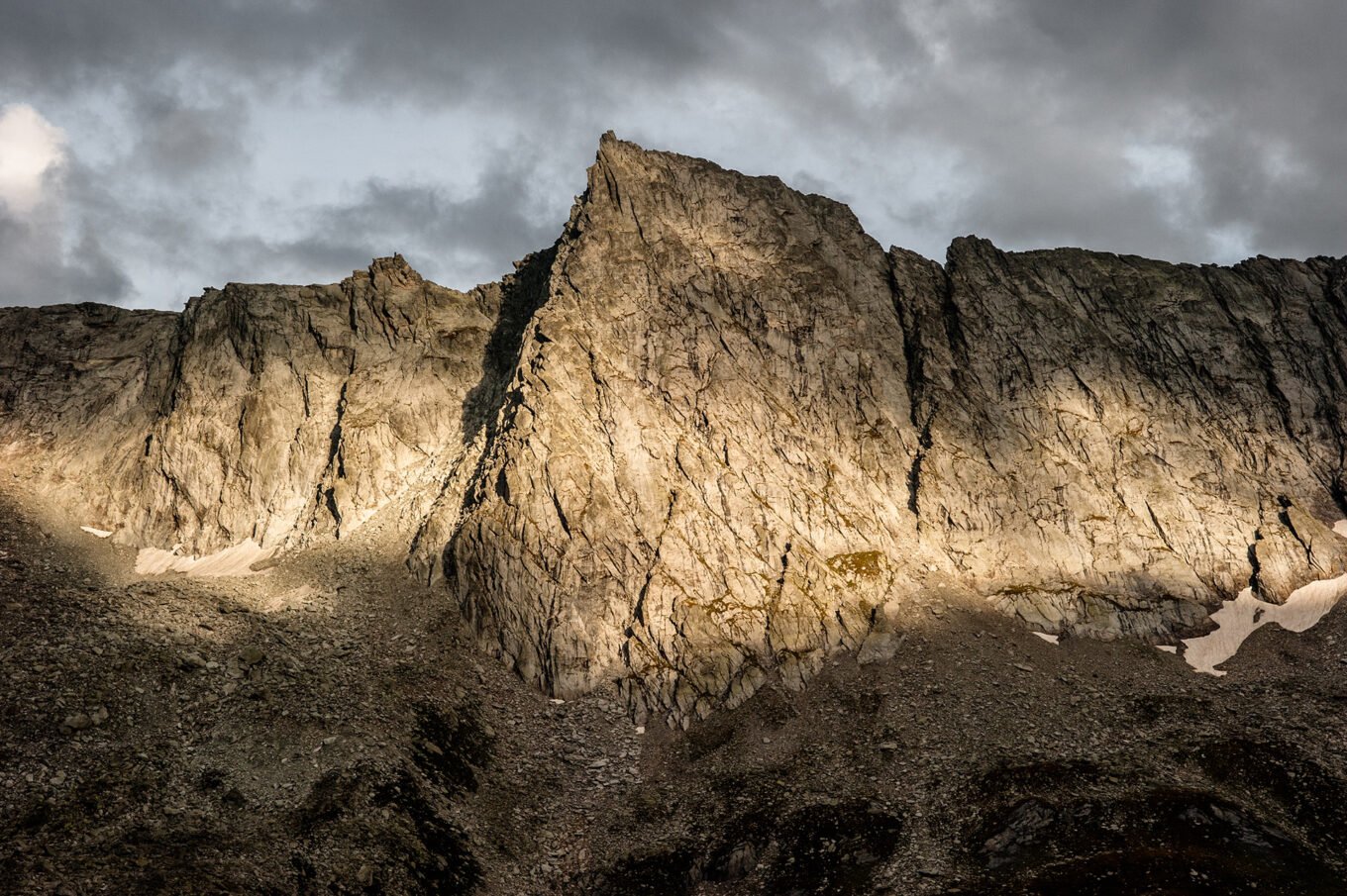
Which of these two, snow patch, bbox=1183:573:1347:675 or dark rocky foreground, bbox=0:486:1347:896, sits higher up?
snow patch, bbox=1183:573:1347:675

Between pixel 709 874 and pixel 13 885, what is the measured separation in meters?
27.4

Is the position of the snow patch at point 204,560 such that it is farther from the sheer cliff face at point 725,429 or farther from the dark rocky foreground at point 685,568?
the sheer cliff face at point 725,429

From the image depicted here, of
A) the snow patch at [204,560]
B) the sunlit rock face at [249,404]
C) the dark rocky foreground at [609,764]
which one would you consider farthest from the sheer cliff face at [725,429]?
the dark rocky foreground at [609,764]

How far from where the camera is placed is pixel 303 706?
1784 inches

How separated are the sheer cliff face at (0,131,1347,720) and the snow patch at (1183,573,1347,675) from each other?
4.39 ft

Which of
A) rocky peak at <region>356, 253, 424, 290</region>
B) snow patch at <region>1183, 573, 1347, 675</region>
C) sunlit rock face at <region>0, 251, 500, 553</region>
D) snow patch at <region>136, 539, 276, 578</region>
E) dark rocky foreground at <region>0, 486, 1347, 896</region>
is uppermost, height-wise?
rocky peak at <region>356, 253, 424, 290</region>

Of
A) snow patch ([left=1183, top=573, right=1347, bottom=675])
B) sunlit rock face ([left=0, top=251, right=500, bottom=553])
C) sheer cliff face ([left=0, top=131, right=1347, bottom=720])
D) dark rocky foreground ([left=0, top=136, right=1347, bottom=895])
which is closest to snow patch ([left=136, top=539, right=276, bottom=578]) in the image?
sunlit rock face ([left=0, top=251, right=500, bottom=553])

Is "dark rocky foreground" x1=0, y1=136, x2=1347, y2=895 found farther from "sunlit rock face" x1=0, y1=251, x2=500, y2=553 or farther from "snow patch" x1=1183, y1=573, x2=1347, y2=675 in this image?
"snow patch" x1=1183, y1=573, x2=1347, y2=675

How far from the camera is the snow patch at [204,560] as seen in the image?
6944 cm

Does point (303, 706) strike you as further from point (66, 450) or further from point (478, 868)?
point (66, 450)

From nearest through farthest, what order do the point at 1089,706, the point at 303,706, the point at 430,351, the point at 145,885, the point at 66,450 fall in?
1. the point at 145,885
2. the point at 303,706
3. the point at 1089,706
4. the point at 66,450
5. the point at 430,351

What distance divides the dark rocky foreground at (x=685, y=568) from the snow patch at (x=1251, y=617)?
1.38 m

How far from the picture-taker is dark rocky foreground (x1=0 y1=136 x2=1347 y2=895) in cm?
3922

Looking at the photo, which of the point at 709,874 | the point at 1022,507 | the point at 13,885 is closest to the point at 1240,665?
the point at 1022,507
